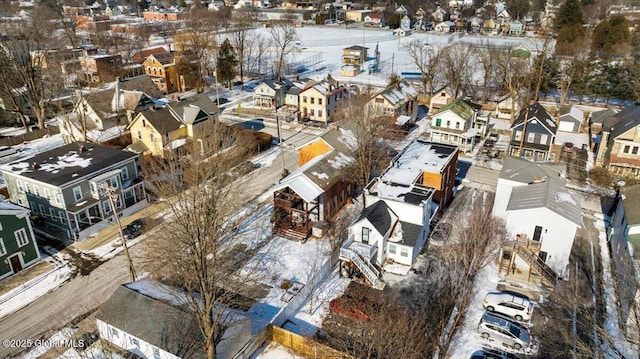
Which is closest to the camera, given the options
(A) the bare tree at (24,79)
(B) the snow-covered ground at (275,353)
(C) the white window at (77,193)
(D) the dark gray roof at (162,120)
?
(B) the snow-covered ground at (275,353)

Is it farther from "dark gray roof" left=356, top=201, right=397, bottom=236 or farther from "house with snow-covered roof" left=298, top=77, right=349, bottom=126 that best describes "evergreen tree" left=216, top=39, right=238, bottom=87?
"dark gray roof" left=356, top=201, right=397, bottom=236

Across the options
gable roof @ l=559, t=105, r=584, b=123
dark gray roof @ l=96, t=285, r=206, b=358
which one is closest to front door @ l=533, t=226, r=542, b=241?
dark gray roof @ l=96, t=285, r=206, b=358

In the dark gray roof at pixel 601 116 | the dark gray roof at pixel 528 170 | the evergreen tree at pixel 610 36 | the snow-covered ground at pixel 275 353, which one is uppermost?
the evergreen tree at pixel 610 36

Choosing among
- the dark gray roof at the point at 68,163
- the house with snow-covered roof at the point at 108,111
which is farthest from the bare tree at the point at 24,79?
the dark gray roof at the point at 68,163

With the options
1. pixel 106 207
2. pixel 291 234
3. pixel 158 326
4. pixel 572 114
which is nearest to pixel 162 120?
pixel 106 207

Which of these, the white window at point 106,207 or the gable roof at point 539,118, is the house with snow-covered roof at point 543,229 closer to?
the gable roof at point 539,118
